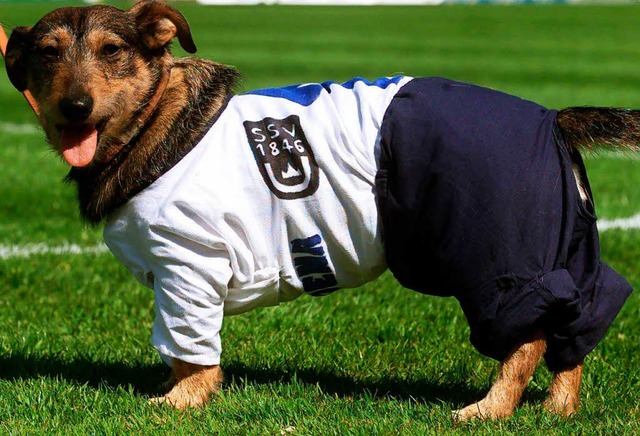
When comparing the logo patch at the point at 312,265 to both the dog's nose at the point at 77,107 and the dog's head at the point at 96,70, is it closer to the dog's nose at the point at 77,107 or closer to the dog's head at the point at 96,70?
the dog's head at the point at 96,70

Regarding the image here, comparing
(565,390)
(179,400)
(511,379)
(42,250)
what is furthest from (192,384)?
(42,250)

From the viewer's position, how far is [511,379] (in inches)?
163

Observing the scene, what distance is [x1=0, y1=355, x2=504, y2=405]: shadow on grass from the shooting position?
178 inches

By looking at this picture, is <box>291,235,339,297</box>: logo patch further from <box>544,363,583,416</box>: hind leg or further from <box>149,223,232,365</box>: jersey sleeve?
<box>544,363,583,416</box>: hind leg

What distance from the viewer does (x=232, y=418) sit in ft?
13.5

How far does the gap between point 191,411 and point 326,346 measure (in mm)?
1148

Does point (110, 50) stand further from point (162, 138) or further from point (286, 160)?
point (286, 160)

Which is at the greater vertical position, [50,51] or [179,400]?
[50,51]

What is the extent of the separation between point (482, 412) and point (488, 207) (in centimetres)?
82

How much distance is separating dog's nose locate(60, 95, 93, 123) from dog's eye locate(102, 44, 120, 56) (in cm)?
24

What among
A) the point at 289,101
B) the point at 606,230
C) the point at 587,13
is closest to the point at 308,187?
the point at 289,101

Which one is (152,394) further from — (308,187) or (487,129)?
(487,129)

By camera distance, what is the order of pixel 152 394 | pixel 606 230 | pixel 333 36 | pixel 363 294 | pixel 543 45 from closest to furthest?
pixel 152 394 < pixel 363 294 < pixel 606 230 < pixel 543 45 < pixel 333 36

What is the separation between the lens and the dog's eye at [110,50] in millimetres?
4250
